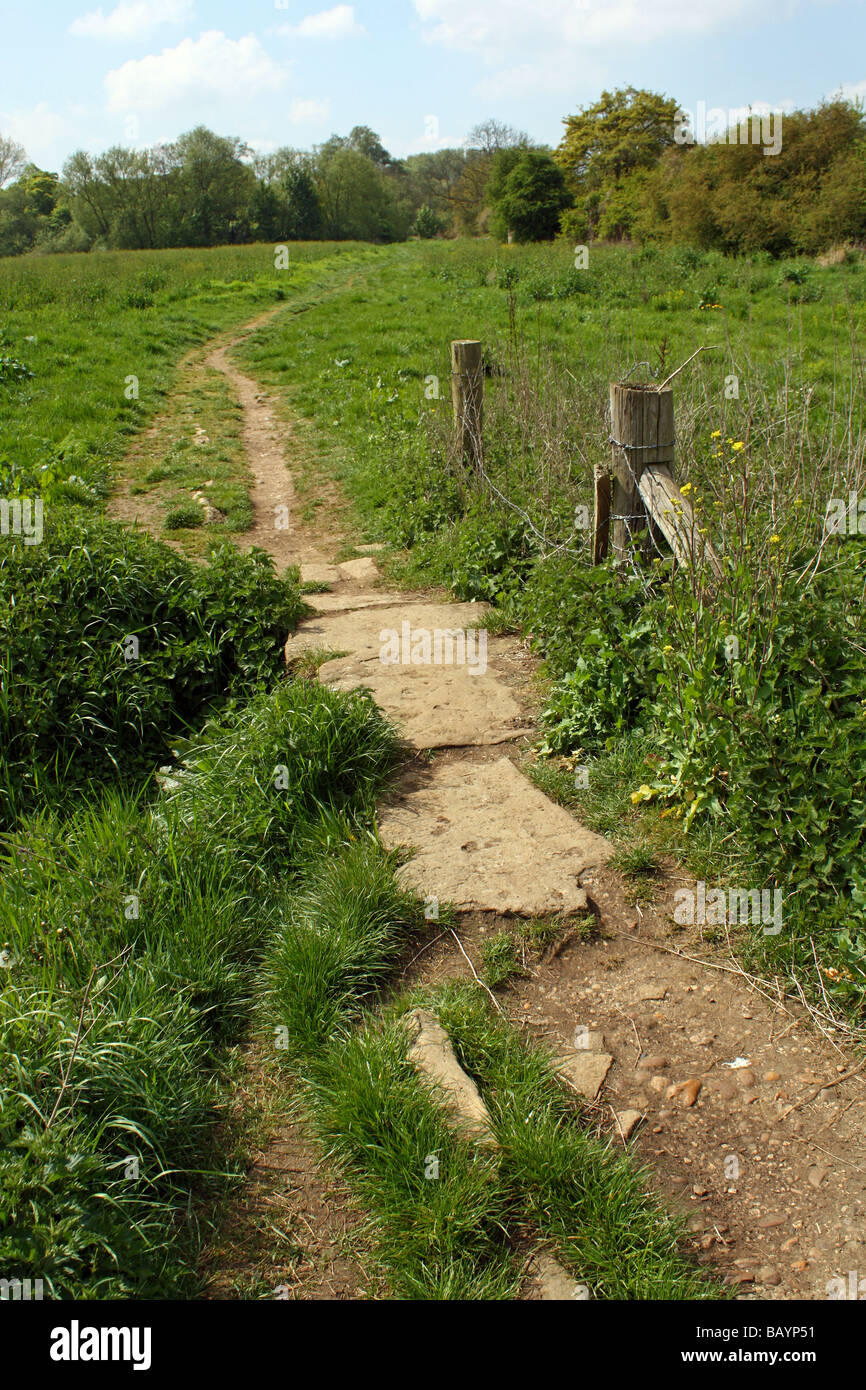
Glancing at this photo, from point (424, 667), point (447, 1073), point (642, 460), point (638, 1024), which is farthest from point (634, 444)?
point (447, 1073)

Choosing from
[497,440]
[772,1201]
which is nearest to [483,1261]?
[772,1201]

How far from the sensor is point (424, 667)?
5188mm

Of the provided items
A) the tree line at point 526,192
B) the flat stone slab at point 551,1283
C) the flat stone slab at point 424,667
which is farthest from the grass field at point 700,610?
the tree line at point 526,192

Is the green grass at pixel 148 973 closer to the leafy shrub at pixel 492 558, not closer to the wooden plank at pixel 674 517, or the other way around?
the wooden plank at pixel 674 517

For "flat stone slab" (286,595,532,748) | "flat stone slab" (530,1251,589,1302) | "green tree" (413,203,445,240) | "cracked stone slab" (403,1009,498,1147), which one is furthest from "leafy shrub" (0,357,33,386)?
"green tree" (413,203,445,240)

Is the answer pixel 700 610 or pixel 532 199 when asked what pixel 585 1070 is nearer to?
pixel 700 610

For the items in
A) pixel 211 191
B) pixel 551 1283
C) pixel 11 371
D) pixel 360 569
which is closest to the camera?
pixel 551 1283

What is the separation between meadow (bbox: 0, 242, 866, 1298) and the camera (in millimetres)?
2238

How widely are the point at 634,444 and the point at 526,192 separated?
38.7 metres

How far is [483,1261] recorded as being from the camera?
2164 mm

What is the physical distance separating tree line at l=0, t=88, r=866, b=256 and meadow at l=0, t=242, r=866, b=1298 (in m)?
20.7

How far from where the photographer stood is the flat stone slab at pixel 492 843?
3.34m
